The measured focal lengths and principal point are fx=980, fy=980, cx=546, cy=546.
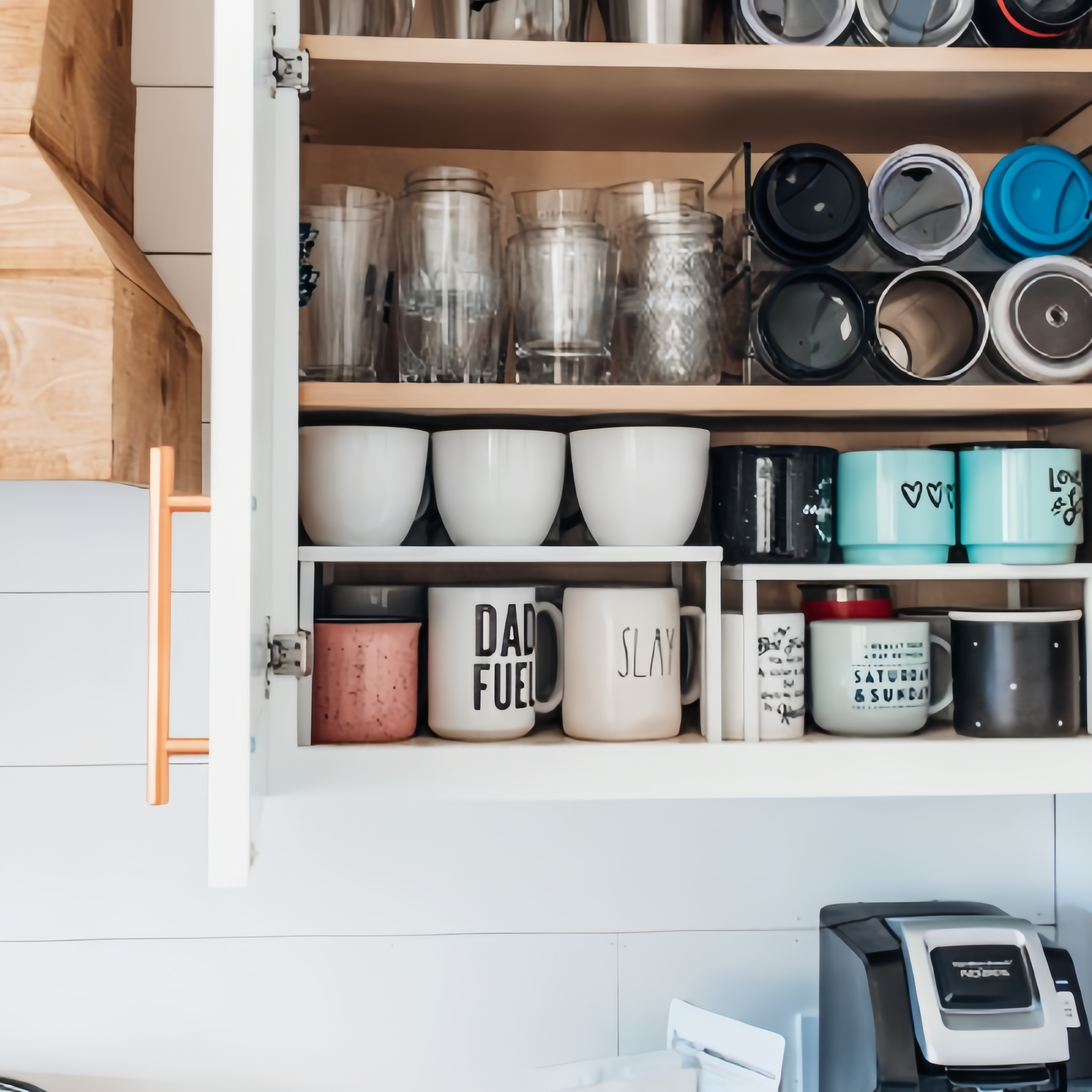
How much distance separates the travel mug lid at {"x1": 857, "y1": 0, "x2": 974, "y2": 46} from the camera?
2.89 feet

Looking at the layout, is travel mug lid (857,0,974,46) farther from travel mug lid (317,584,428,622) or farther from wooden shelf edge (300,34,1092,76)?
travel mug lid (317,584,428,622)

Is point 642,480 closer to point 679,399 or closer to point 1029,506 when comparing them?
point 679,399

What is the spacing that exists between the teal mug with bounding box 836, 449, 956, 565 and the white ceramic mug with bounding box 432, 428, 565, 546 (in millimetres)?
283

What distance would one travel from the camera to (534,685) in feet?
2.90

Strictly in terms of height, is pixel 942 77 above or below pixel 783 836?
above

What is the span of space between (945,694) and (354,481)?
581 mm

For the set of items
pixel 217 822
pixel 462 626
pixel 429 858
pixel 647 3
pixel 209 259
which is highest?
pixel 647 3

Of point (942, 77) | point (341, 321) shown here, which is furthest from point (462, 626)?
point (942, 77)

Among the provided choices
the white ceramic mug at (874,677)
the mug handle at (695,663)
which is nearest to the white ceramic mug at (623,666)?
the mug handle at (695,663)

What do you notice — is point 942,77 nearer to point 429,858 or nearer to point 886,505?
point 886,505

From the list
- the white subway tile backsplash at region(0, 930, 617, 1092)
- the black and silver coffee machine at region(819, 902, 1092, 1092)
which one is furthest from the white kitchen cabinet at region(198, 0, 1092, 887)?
the white subway tile backsplash at region(0, 930, 617, 1092)

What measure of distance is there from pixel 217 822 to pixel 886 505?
62 cm

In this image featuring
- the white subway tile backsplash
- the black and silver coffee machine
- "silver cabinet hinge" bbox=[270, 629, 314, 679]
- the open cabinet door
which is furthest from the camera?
the white subway tile backsplash

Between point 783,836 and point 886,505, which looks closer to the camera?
point 886,505
